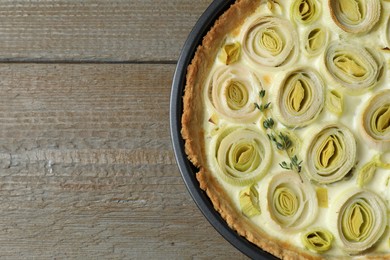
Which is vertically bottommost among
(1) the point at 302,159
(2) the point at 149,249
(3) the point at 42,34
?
(2) the point at 149,249

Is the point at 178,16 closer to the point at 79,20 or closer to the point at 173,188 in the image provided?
the point at 79,20

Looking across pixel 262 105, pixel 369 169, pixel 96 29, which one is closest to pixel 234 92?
pixel 262 105

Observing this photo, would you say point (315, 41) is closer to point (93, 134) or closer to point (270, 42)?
point (270, 42)

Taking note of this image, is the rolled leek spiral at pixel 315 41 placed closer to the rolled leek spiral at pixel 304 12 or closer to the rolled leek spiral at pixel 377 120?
the rolled leek spiral at pixel 304 12

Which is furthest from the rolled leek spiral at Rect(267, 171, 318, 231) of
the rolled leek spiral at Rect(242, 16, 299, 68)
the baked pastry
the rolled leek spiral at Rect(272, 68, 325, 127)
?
the rolled leek spiral at Rect(242, 16, 299, 68)

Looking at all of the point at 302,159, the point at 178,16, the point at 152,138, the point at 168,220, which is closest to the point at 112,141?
the point at 152,138

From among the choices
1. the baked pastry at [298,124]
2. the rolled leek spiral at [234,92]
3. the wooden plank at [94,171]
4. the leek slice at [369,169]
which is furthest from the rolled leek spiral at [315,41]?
the wooden plank at [94,171]
